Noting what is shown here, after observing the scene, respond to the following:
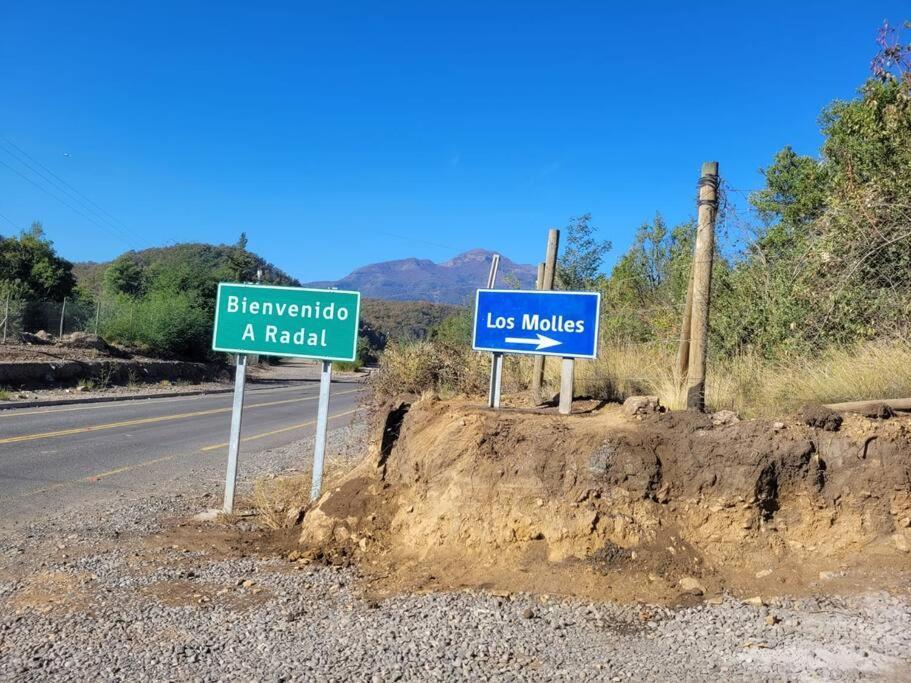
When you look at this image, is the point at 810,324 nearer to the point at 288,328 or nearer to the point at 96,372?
the point at 288,328

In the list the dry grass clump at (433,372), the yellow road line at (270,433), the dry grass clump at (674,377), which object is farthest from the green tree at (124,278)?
the dry grass clump at (674,377)

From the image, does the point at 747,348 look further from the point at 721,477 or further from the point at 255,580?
the point at 255,580

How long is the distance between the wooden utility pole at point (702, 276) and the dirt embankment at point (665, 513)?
141cm

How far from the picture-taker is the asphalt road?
9.01 m

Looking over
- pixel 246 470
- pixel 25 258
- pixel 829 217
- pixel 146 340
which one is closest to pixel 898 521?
pixel 829 217

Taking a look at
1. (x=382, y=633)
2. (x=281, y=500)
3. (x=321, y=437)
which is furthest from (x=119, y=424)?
(x=382, y=633)

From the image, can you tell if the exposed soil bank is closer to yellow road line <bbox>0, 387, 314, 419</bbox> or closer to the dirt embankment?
yellow road line <bbox>0, 387, 314, 419</bbox>

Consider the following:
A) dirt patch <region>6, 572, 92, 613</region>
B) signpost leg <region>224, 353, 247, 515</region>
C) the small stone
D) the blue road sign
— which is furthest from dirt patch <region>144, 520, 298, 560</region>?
the small stone

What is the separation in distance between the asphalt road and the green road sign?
275cm

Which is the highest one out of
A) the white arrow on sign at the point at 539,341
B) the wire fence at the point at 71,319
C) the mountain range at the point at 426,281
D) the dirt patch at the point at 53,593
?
the mountain range at the point at 426,281

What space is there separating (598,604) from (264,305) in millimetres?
4258

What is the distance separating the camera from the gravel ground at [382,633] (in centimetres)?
380

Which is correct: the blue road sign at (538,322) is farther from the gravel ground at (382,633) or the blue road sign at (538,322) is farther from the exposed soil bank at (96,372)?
the exposed soil bank at (96,372)

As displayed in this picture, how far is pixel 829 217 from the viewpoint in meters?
9.91
